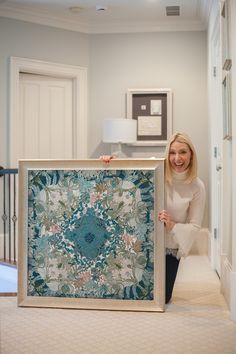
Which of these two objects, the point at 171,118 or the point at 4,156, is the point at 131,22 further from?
the point at 4,156

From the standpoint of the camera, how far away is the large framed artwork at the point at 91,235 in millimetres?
3076

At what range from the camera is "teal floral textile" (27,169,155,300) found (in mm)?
3084

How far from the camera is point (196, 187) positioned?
3264 mm

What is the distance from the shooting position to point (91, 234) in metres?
3.13

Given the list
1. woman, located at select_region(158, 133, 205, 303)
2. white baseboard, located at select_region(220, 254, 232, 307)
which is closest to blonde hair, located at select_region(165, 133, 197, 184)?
woman, located at select_region(158, 133, 205, 303)

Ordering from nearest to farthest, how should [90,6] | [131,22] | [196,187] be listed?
[196,187]
[90,6]
[131,22]

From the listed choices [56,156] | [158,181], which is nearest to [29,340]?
[158,181]

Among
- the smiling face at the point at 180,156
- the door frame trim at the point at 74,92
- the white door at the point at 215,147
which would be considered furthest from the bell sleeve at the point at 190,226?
the door frame trim at the point at 74,92

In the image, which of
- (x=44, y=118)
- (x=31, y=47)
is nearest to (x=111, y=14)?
(x=31, y=47)

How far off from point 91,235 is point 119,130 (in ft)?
7.67

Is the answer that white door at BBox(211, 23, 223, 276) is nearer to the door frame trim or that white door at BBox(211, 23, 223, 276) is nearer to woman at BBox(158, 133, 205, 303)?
woman at BBox(158, 133, 205, 303)

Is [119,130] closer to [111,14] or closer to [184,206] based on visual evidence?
[111,14]

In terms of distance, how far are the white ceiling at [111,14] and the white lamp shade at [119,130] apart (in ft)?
3.71

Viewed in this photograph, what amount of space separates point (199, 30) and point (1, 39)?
2.15 metres
